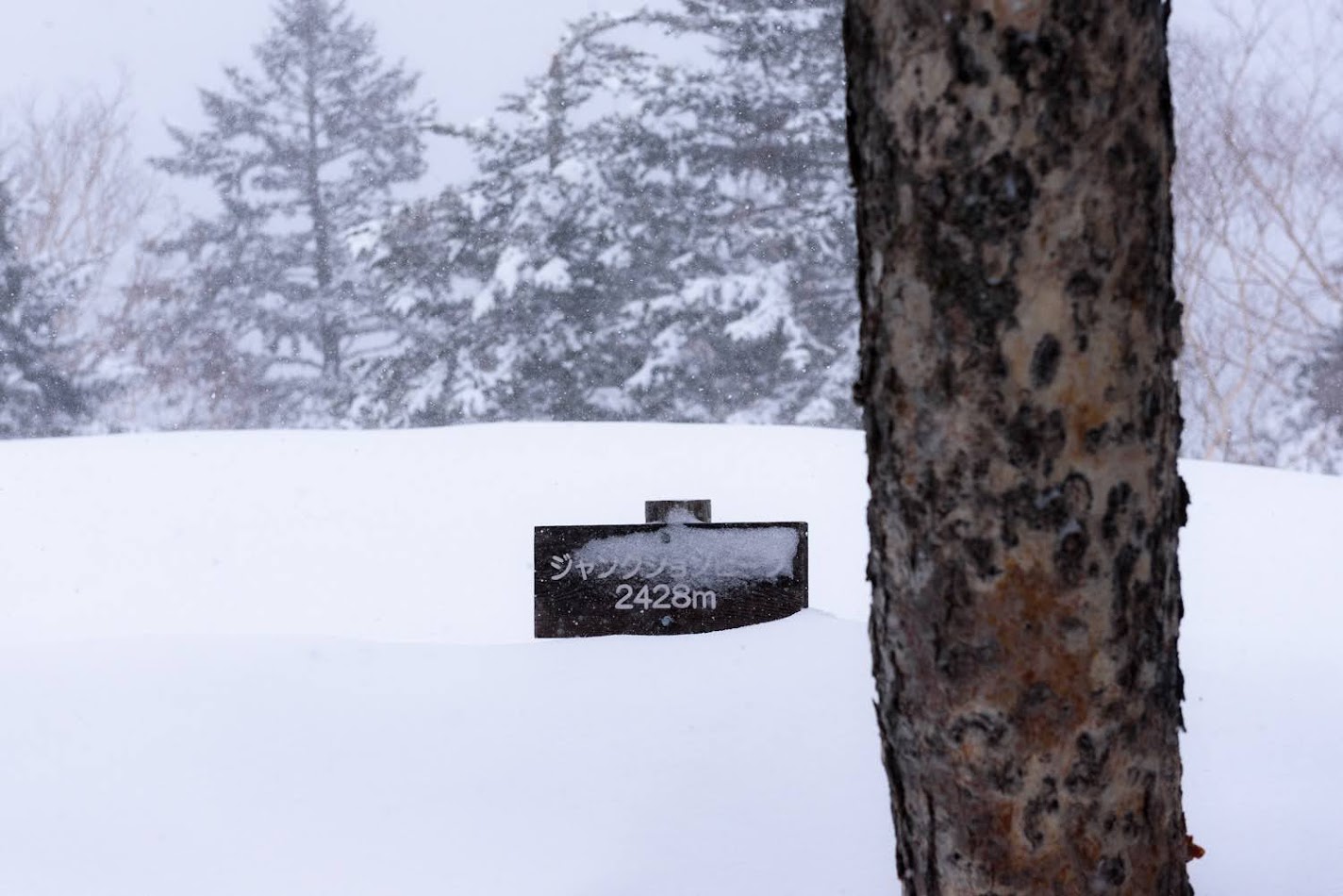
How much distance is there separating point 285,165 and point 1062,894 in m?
17.4

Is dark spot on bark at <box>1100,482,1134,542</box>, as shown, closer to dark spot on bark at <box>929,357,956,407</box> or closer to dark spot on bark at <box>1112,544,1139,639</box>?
dark spot on bark at <box>1112,544,1139,639</box>

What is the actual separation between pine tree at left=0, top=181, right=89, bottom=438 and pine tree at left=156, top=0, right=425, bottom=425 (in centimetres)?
246

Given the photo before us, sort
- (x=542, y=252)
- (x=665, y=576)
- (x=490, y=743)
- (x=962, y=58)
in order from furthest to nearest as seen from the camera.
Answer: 1. (x=542, y=252)
2. (x=665, y=576)
3. (x=490, y=743)
4. (x=962, y=58)

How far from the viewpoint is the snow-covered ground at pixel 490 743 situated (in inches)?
70.0

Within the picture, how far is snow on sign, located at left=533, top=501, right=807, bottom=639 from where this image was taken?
2.67 metres

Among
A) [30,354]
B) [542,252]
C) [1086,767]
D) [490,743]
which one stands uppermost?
[542,252]

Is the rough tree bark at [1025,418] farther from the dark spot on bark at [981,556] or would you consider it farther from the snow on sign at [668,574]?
the snow on sign at [668,574]

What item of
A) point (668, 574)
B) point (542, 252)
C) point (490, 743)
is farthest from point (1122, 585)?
point (542, 252)

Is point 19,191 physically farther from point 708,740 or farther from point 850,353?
point 708,740

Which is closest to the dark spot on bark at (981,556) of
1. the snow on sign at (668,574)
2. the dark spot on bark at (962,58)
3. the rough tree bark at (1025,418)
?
the rough tree bark at (1025,418)

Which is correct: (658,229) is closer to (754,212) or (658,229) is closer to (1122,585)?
(754,212)

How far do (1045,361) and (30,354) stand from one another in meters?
15.0

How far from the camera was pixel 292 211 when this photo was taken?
16.7 meters

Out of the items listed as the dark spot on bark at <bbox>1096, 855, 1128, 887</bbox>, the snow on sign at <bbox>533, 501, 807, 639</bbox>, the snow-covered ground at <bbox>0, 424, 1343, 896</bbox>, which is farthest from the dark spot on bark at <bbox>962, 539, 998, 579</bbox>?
the snow on sign at <bbox>533, 501, 807, 639</bbox>
